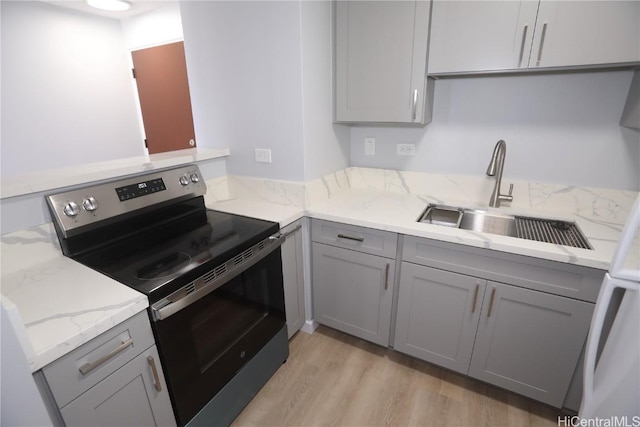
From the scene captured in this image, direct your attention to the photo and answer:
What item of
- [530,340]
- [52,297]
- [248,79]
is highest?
[248,79]

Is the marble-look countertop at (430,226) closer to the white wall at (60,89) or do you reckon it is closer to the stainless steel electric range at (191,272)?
the stainless steel electric range at (191,272)

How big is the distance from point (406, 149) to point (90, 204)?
5.66 feet

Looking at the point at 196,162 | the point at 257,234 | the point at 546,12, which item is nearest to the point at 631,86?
the point at 546,12

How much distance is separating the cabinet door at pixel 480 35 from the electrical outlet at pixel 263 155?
98 cm

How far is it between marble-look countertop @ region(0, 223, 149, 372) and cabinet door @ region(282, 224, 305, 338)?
83 centimetres

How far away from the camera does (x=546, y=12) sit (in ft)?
4.27

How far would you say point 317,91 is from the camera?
172 centimetres

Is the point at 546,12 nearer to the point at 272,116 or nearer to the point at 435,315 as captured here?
the point at 272,116

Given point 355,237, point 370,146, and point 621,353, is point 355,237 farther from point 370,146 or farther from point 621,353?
point 621,353

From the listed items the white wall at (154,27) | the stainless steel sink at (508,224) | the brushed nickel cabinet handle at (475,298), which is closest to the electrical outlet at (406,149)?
the stainless steel sink at (508,224)

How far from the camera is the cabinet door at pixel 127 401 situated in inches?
34.4

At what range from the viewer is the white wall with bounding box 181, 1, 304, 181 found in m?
1.58

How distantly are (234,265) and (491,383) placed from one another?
1398 mm

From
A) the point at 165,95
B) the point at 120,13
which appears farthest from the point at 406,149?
the point at 120,13
